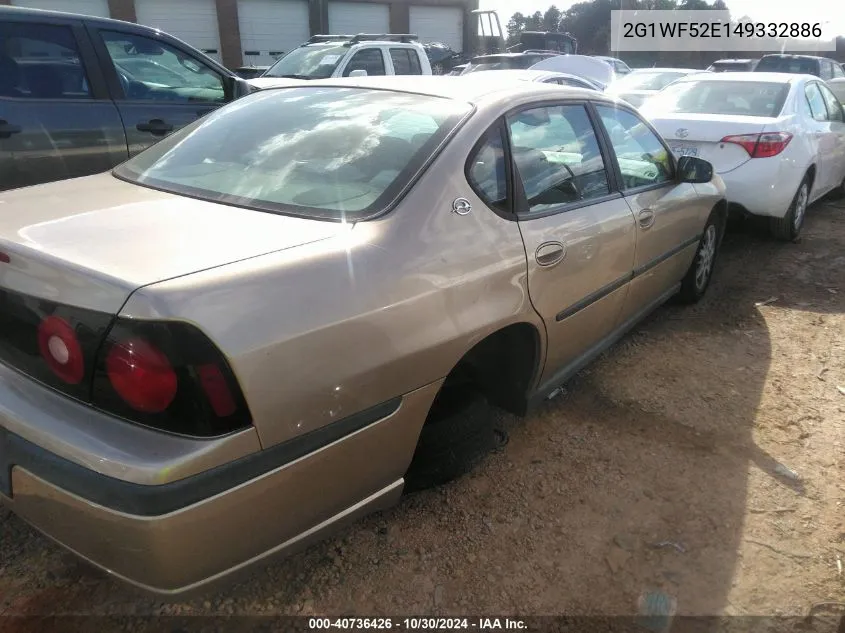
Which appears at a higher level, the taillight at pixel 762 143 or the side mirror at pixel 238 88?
the side mirror at pixel 238 88

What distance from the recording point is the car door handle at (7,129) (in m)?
3.96

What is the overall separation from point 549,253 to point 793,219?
457 centimetres

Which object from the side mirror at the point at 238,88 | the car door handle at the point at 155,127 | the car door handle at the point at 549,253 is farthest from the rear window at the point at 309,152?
the side mirror at the point at 238,88

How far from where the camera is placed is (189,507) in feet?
4.89

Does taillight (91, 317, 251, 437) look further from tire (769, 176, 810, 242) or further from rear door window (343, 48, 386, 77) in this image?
rear door window (343, 48, 386, 77)

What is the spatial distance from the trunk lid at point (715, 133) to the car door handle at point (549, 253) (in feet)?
11.3

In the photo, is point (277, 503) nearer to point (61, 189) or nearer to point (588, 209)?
point (61, 189)

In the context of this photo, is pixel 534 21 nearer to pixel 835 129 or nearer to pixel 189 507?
pixel 835 129

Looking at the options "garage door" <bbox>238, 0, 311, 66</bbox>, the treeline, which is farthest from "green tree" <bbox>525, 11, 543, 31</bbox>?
"garage door" <bbox>238, 0, 311, 66</bbox>

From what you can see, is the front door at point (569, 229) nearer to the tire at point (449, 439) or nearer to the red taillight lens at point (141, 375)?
the tire at point (449, 439)

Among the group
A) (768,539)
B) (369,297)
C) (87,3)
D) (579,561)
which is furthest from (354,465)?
(87,3)

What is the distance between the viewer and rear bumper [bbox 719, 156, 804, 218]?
17.5 ft

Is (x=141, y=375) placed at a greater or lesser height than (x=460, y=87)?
lesser

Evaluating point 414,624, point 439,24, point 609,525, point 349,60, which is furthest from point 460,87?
point 439,24
